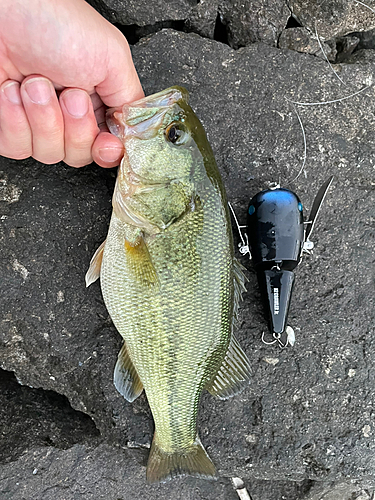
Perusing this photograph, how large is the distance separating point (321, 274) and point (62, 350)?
1.83 meters

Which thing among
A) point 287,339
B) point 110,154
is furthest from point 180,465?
point 110,154

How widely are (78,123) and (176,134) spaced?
513mm

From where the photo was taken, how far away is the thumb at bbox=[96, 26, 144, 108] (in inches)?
81.6

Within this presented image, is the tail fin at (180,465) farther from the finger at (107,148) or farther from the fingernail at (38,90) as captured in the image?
the fingernail at (38,90)

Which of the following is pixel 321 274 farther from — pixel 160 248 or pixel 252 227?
pixel 160 248

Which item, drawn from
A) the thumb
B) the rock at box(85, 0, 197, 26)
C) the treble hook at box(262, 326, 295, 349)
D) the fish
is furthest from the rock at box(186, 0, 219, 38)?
the treble hook at box(262, 326, 295, 349)

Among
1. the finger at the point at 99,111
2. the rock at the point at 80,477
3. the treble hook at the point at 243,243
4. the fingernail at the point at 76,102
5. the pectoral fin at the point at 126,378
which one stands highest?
the fingernail at the point at 76,102

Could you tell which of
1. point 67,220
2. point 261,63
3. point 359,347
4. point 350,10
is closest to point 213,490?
point 359,347

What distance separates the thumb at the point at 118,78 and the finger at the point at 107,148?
229mm

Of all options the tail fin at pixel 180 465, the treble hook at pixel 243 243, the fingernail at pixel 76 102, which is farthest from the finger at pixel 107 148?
A: the tail fin at pixel 180 465

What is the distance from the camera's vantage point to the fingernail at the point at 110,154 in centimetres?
215

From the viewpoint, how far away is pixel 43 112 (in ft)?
Answer: 6.38

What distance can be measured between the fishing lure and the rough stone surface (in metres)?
0.19

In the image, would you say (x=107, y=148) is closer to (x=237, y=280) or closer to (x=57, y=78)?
(x=57, y=78)
